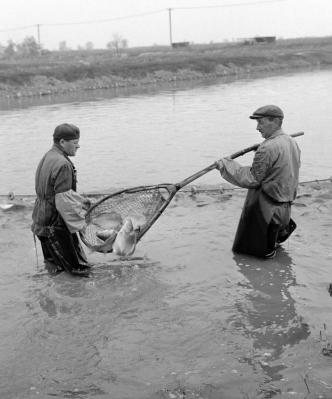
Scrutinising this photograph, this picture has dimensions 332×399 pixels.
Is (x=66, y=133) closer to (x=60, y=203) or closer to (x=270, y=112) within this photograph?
(x=60, y=203)

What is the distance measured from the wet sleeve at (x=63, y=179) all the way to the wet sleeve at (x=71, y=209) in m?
0.05

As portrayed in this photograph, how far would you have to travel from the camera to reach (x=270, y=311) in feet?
17.8

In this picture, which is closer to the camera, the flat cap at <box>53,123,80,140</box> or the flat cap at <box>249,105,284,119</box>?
the flat cap at <box>53,123,80,140</box>

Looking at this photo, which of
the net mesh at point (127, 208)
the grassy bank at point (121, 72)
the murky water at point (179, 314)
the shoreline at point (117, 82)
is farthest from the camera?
the grassy bank at point (121, 72)

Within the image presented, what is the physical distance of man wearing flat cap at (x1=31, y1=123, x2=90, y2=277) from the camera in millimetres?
5797

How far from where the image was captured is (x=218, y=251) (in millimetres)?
7059

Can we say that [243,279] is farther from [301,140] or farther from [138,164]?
[301,140]

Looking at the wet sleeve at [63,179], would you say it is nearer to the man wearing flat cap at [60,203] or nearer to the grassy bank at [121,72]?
the man wearing flat cap at [60,203]

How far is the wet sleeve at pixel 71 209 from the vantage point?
5801 millimetres

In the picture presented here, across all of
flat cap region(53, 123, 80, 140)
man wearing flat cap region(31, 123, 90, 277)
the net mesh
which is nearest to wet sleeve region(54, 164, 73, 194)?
man wearing flat cap region(31, 123, 90, 277)

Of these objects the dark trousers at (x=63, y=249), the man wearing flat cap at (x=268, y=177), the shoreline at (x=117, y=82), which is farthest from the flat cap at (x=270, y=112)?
the shoreline at (x=117, y=82)

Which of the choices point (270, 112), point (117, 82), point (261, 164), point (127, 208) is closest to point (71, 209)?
point (127, 208)

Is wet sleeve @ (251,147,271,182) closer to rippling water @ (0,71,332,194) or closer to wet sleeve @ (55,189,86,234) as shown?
wet sleeve @ (55,189,86,234)

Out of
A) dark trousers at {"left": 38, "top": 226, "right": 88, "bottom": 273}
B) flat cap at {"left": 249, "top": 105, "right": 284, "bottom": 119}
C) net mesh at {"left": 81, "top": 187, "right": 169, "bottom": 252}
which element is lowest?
dark trousers at {"left": 38, "top": 226, "right": 88, "bottom": 273}
